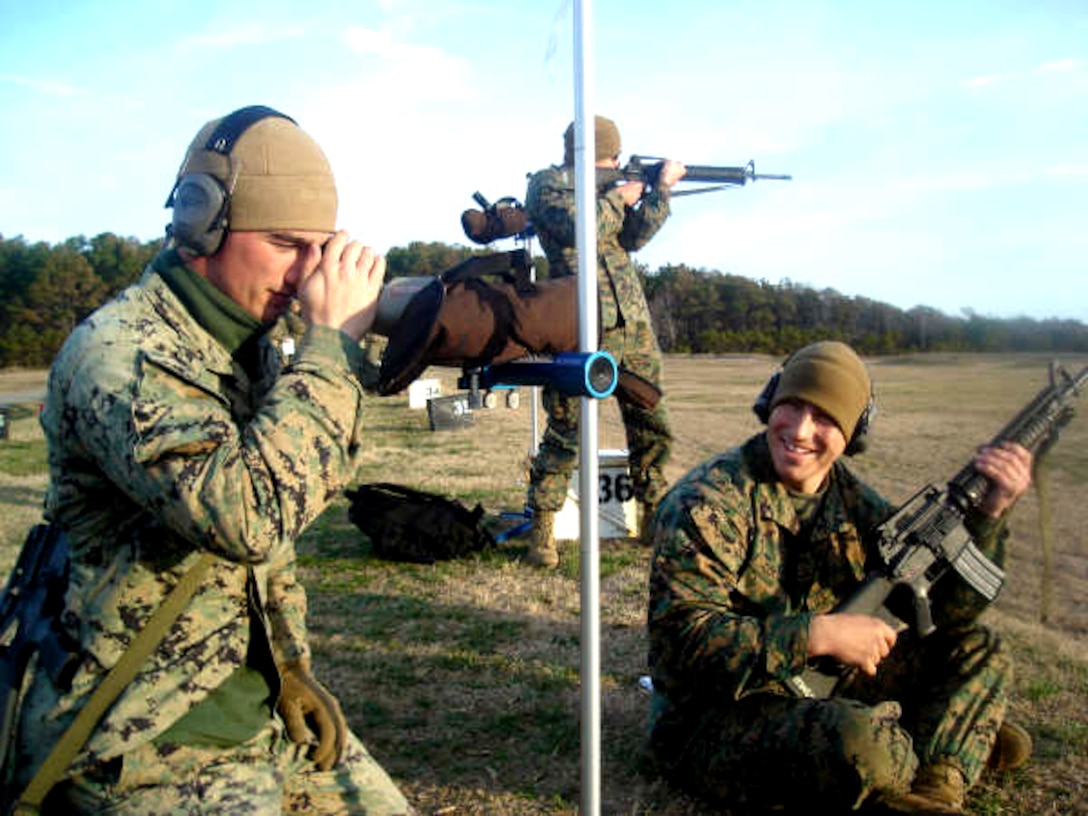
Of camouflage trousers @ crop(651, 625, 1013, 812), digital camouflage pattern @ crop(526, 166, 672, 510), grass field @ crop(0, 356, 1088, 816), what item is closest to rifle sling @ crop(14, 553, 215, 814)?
grass field @ crop(0, 356, 1088, 816)

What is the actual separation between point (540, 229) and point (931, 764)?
407 centimetres

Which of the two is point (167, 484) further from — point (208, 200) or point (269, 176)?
point (269, 176)

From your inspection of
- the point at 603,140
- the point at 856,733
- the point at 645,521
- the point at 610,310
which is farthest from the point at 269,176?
the point at 645,521

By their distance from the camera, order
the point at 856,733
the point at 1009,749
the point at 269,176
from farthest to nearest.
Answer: the point at 1009,749
the point at 856,733
the point at 269,176

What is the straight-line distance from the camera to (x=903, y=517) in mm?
3402

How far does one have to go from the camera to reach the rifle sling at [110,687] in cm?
210

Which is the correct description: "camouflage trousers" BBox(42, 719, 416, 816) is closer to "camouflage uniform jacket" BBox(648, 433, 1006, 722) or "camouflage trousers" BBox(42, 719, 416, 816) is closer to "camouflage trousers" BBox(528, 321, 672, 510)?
"camouflage uniform jacket" BBox(648, 433, 1006, 722)

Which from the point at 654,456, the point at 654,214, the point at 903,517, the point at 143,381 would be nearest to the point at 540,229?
the point at 654,214

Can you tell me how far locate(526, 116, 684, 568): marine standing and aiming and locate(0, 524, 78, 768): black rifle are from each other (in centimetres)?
405

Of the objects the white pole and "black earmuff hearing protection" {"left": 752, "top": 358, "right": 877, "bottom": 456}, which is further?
"black earmuff hearing protection" {"left": 752, "top": 358, "right": 877, "bottom": 456}

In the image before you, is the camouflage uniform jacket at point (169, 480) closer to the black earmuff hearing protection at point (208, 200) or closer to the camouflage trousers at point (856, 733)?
the black earmuff hearing protection at point (208, 200)

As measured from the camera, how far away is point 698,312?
24203 millimetres

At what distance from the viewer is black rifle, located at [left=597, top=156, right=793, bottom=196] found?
22.0ft

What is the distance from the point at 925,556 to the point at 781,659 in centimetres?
71
